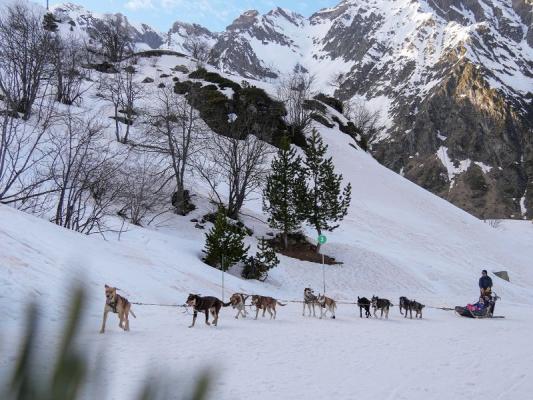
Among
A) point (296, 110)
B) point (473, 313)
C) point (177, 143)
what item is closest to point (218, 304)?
point (473, 313)

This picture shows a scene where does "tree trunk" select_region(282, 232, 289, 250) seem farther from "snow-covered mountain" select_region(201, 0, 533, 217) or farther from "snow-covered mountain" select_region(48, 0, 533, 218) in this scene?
"snow-covered mountain" select_region(201, 0, 533, 217)

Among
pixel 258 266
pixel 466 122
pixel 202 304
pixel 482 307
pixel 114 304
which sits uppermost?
pixel 466 122

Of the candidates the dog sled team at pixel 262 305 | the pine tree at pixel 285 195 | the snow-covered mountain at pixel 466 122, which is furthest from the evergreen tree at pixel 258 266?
the snow-covered mountain at pixel 466 122

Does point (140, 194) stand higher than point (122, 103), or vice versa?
point (122, 103)

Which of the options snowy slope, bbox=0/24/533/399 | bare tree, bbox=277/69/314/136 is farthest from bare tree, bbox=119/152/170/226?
bare tree, bbox=277/69/314/136

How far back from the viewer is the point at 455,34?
182 metres

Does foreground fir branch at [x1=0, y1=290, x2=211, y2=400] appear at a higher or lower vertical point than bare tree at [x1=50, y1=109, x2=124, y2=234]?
lower

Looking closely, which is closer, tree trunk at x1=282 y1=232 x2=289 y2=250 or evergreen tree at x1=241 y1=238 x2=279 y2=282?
evergreen tree at x1=241 y1=238 x2=279 y2=282

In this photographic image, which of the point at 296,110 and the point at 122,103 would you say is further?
the point at 296,110

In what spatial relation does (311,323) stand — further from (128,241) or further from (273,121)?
(273,121)

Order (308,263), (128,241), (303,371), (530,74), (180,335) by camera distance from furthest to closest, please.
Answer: (530,74) < (308,263) < (128,241) < (180,335) < (303,371)

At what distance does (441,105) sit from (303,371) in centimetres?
16512

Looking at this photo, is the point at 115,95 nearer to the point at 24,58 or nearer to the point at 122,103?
the point at 122,103

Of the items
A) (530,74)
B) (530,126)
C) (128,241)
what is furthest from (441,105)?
Result: (128,241)
